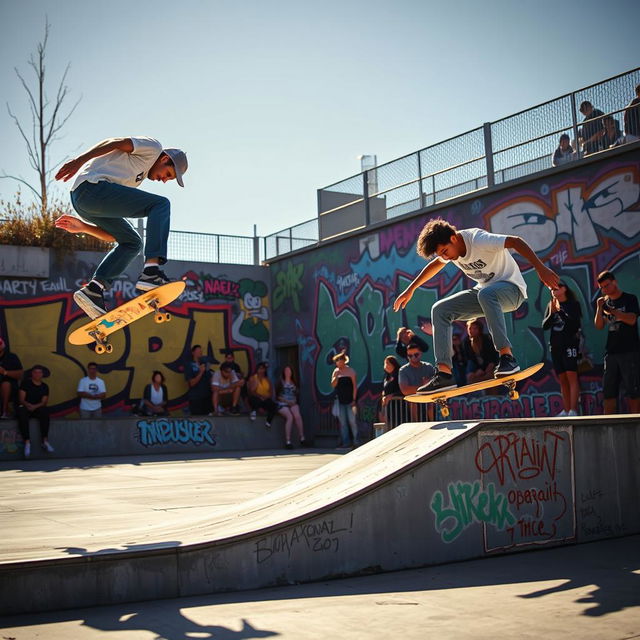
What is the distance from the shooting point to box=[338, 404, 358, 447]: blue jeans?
16797mm

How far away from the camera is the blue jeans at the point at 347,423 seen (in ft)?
55.1

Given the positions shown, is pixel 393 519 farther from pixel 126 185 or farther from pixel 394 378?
pixel 394 378

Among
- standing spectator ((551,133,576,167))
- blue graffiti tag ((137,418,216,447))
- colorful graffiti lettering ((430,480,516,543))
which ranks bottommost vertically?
colorful graffiti lettering ((430,480,516,543))

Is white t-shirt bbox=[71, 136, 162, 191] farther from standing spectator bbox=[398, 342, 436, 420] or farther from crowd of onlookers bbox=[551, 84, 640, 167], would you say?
crowd of onlookers bbox=[551, 84, 640, 167]

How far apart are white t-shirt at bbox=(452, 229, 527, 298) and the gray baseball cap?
2.51m

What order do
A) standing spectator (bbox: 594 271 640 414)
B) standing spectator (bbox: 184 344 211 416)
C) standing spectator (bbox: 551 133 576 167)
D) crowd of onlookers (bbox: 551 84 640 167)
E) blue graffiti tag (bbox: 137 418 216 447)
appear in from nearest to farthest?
1. standing spectator (bbox: 594 271 640 414)
2. crowd of onlookers (bbox: 551 84 640 167)
3. standing spectator (bbox: 551 133 576 167)
4. blue graffiti tag (bbox: 137 418 216 447)
5. standing spectator (bbox: 184 344 211 416)

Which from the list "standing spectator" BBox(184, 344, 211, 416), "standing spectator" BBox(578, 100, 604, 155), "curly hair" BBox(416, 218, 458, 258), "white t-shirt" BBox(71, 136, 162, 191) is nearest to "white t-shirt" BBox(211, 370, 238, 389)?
"standing spectator" BBox(184, 344, 211, 416)

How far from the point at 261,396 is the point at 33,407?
5.98 m

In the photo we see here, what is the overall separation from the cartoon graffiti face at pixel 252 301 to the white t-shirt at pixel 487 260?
55.4 ft

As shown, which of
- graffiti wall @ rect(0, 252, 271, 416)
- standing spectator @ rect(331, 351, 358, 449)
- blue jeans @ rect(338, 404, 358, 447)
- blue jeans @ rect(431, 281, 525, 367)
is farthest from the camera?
graffiti wall @ rect(0, 252, 271, 416)

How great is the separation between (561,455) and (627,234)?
8.19 metres

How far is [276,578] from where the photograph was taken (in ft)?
16.1

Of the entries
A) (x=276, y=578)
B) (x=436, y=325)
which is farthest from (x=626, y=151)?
(x=276, y=578)

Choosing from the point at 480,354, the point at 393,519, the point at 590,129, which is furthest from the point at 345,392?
the point at 393,519
